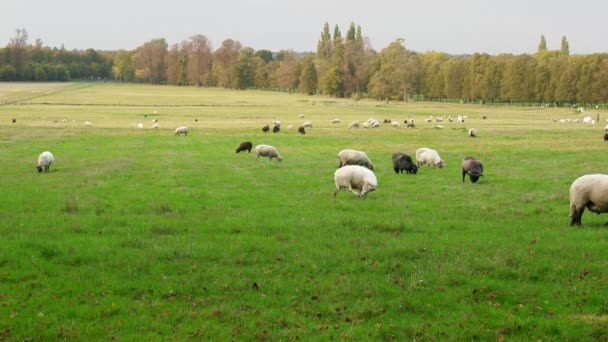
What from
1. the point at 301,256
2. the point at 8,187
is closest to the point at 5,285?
the point at 301,256

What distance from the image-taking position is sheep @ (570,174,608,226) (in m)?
15.0

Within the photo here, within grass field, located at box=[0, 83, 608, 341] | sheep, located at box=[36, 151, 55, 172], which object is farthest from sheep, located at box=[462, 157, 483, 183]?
sheep, located at box=[36, 151, 55, 172]

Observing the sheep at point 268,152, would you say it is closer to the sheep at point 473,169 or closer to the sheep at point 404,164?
the sheep at point 404,164

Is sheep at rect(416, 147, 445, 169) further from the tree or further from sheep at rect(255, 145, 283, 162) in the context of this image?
the tree

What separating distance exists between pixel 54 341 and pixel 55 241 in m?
5.45

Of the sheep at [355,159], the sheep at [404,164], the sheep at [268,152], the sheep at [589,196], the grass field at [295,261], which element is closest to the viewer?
the grass field at [295,261]

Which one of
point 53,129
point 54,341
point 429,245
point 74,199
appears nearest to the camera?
point 54,341

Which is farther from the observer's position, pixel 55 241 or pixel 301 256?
pixel 55 241

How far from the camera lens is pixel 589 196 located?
49.9 ft

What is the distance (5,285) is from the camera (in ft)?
34.1

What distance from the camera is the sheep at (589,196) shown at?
1495 cm

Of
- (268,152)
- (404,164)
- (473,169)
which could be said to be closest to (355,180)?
(473,169)

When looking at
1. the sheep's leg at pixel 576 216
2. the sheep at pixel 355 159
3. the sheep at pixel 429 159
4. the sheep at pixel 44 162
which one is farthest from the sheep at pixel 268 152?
the sheep's leg at pixel 576 216

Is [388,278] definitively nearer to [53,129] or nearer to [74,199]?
[74,199]
